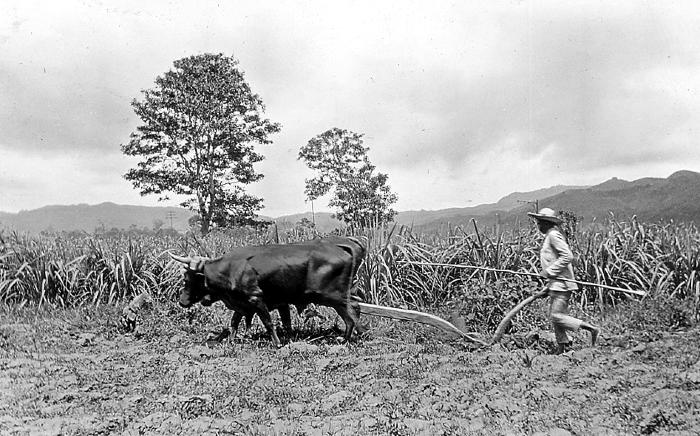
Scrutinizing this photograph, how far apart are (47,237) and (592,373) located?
1060 centimetres

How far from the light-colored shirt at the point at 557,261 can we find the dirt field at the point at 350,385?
2.30ft

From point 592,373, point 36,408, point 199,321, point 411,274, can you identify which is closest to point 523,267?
point 411,274

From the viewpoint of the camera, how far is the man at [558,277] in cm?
597

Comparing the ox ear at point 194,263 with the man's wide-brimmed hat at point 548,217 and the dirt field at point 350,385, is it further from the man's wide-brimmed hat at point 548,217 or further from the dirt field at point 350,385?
the man's wide-brimmed hat at point 548,217

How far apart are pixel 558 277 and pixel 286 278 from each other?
9.63 ft

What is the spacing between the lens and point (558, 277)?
5996 mm

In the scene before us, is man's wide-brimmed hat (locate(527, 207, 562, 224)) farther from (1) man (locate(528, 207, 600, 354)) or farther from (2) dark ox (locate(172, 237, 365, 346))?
(2) dark ox (locate(172, 237, 365, 346))

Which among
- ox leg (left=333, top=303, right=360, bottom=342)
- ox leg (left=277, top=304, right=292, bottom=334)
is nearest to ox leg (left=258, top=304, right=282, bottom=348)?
ox leg (left=277, top=304, right=292, bottom=334)

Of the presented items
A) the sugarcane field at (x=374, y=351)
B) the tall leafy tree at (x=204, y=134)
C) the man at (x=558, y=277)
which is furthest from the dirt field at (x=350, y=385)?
the tall leafy tree at (x=204, y=134)

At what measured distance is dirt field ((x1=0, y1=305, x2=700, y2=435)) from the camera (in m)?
4.01

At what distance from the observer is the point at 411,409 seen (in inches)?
169

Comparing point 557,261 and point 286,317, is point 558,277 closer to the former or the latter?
Answer: point 557,261

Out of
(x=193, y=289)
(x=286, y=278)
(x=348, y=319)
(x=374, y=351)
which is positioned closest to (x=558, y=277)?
(x=374, y=351)

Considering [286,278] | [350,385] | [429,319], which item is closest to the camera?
[350,385]
